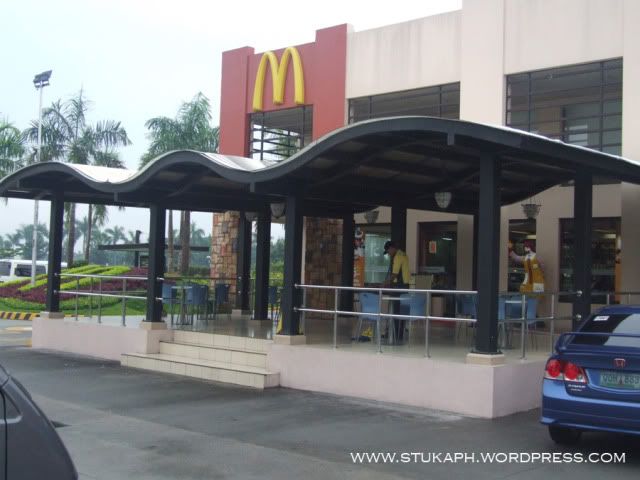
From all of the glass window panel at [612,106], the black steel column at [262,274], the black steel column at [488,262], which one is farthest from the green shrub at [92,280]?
the black steel column at [488,262]

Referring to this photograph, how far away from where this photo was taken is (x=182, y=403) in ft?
33.1

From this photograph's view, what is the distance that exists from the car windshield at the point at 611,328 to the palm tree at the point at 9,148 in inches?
1347

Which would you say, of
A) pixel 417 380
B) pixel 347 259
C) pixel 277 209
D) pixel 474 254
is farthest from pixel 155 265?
pixel 474 254

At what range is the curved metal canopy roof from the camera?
953 cm

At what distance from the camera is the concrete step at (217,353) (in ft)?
40.3

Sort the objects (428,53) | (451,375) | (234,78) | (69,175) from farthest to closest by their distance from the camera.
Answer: (234,78), (428,53), (69,175), (451,375)

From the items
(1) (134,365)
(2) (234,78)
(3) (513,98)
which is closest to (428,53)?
(3) (513,98)

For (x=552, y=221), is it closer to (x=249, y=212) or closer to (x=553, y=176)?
(x=553, y=176)

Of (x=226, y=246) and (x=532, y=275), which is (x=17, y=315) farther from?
(x=532, y=275)

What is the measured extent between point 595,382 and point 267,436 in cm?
333

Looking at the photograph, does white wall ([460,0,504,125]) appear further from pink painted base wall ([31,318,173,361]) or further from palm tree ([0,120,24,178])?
palm tree ([0,120,24,178])

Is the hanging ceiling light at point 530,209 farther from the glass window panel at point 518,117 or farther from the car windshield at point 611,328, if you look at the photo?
the car windshield at point 611,328

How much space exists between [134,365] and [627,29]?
407 inches

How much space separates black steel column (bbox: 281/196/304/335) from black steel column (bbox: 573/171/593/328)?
13.1 feet
